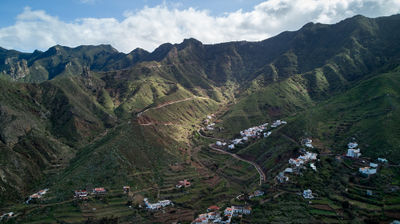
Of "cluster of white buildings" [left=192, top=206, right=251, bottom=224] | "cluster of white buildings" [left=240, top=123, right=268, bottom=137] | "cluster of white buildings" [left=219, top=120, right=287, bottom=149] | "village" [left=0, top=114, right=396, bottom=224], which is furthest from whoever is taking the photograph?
"cluster of white buildings" [left=240, top=123, right=268, bottom=137]

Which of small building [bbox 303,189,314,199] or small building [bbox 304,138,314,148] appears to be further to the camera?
small building [bbox 304,138,314,148]

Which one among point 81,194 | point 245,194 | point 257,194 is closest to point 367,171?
point 257,194

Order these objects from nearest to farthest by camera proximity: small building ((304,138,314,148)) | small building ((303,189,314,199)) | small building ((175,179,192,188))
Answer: small building ((303,189,314,199)) → small building ((175,179,192,188)) → small building ((304,138,314,148))

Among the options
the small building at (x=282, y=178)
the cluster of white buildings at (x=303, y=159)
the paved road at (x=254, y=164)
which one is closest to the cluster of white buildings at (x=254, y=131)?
the paved road at (x=254, y=164)

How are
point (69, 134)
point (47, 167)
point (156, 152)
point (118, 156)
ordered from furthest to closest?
point (69, 134) < point (156, 152) < point (47, 167) < point (118, 156)

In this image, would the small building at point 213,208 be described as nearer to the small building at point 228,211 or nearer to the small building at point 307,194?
the small building at point 228,211

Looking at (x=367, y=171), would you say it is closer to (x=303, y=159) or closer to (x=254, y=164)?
(x=303, y=159)

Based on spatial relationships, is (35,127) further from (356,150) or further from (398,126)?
(398,126)

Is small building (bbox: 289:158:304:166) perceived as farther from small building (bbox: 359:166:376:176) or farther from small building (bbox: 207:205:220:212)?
small building (bbox: 207:205:220:212)

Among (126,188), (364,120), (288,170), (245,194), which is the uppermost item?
(364,120)

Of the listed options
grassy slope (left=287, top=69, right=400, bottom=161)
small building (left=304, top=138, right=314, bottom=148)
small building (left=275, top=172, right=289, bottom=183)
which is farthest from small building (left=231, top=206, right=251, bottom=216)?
grassy slope (left=287, top=69, right=400, bottom=161)

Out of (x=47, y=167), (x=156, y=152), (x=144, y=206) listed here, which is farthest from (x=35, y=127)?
(x=144, y=206)
